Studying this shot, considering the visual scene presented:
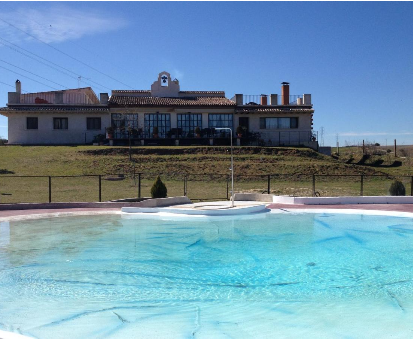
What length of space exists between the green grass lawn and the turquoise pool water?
8804mm

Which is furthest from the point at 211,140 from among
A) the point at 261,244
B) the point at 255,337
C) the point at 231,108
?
the point at 255,337

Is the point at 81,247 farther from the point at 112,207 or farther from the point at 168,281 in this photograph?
the point at 112,207

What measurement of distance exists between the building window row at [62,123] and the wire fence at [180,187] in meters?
14.6

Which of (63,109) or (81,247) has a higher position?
(63,109)

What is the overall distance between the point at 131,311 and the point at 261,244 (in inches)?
263

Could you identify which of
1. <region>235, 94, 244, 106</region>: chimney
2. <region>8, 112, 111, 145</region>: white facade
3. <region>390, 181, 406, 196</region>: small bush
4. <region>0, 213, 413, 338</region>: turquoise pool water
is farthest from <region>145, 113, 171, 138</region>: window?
<region>0, 213, 413, 338</region>: turquoise pool water

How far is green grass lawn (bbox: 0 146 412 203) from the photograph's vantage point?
2695 centimetres

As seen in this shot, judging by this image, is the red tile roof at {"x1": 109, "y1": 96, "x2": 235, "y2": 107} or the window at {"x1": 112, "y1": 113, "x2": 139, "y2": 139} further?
the red tile roof at {"x1": 109, "y1": 96, "x2": 235, "y2": 107}

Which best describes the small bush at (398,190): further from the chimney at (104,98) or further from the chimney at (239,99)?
the chimney at (104,98)

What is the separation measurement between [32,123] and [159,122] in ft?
39.4

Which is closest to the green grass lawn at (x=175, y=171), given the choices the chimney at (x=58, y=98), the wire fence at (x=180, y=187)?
the wire fence at (x=180, y=187)

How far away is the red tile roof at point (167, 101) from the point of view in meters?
45.3

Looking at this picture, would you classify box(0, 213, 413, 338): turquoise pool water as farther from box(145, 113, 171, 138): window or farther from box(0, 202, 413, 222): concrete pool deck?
box(145, 113, 171, 138): window

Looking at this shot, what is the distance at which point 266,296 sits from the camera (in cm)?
949
